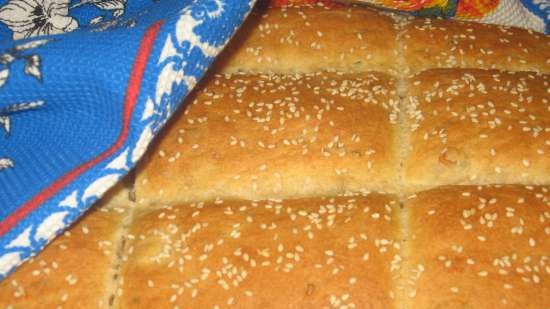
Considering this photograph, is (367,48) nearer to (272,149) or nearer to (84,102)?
(272,149)

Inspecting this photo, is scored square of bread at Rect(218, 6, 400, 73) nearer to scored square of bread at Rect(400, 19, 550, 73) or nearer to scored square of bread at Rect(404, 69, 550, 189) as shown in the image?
scored square of bread at Rect(400, 19, 550, 73)

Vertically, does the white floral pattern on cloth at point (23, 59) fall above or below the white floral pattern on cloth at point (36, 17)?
above

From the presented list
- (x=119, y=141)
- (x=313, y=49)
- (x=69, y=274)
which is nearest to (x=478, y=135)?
(x=313, y=49)

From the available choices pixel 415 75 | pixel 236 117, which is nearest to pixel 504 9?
pixel 415 75

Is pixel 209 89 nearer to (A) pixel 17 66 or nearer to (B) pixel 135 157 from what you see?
(B) pixel 135 157

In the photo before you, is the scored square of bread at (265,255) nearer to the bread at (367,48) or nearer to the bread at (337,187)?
the bread at (337,187)

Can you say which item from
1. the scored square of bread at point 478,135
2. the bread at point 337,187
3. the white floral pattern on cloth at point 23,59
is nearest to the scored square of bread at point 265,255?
the bread at point 337,187
